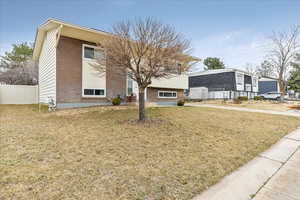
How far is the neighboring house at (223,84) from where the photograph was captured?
27.5 metres

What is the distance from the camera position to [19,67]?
22031mm

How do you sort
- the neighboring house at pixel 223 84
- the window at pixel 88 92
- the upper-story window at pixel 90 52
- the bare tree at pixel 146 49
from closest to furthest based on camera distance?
the bare tree at pixel 146 49 < the window at pixel 88 92 < the upper-story window at pixel 90 52 < the neighboring house at pixel 223 84

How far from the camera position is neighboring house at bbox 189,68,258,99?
27.5 m

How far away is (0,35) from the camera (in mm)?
14820

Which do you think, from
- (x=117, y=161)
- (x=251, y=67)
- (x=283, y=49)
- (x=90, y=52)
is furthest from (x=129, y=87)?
(x=251, y=67)

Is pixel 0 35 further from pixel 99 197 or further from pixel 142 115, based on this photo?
pixel 99 197

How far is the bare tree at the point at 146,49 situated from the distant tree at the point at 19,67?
2053cm

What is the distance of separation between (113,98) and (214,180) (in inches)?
423

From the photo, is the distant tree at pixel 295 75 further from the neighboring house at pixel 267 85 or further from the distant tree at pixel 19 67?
the distant tree at pixel 19 67

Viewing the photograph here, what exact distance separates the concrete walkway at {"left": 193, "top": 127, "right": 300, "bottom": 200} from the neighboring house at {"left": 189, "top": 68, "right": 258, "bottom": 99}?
24.6 meters

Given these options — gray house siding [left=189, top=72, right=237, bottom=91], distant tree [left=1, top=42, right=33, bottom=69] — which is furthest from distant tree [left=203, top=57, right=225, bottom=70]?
distant tree [left=1, top=42, right=33, bottom=69]

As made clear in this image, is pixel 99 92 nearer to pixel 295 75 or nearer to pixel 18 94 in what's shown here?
pixel 18 94

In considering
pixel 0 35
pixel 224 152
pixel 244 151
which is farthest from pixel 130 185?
pixel 0 35

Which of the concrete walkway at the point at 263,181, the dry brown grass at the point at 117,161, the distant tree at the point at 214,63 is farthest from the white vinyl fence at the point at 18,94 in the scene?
the distant tree at the point at 214,63
